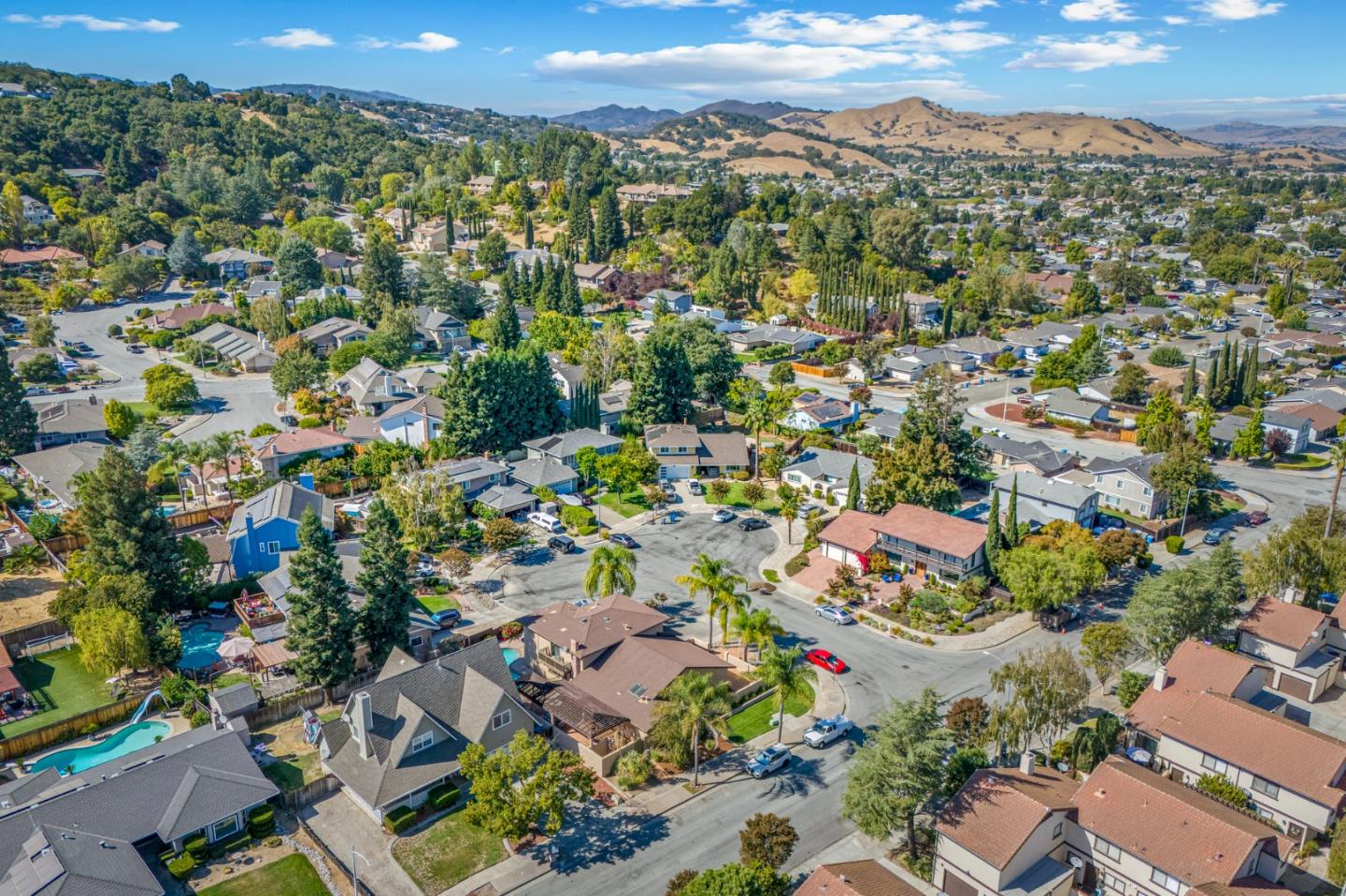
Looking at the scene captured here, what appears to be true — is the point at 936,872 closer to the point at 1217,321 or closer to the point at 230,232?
the point at 1217,321

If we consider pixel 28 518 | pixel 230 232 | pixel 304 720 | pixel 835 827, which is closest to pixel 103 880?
pixel 304 720

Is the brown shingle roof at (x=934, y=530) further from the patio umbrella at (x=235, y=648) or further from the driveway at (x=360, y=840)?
the patio umbrella at (x=235, y=648)

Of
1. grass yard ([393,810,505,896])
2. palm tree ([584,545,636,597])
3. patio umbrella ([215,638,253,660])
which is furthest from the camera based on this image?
palm tree ([584,545,636,597])

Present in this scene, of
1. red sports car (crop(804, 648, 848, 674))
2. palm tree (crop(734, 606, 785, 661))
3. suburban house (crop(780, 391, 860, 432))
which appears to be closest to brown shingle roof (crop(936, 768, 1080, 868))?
palm tree (crop(734, 606, 785, 661))

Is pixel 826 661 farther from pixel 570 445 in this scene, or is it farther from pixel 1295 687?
pixel 570 445

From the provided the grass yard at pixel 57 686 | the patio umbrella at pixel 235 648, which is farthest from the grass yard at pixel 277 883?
the grass yard at pixel 57 686

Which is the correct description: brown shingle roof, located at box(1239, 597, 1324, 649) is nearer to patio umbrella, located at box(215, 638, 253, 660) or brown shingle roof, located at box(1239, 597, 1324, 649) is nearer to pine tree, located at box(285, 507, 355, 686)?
pine tree, located at box(285, 507, 355, 686)
